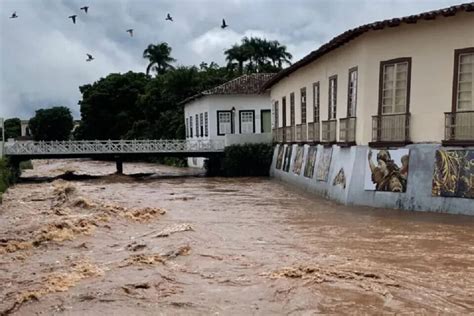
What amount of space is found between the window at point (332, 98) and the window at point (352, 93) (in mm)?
1767

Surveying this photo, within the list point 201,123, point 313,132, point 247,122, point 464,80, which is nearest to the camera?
point 464,80

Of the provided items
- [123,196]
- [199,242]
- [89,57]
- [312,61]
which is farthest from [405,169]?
[89,57]

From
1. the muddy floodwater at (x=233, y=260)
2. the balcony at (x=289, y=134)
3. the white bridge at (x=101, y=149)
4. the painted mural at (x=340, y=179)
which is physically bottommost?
the muddy floodwater at (x=233, y=260)

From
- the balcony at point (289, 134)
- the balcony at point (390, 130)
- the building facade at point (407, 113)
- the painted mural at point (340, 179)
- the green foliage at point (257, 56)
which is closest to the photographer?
the building facade at point (407, 113)

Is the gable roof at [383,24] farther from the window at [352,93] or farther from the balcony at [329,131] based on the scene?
the balcony at [329,131]

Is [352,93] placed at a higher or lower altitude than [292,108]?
higher

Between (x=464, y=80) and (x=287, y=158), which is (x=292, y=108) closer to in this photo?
(x=287, y=158)

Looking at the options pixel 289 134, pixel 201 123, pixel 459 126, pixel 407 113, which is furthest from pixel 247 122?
pixel 459 126

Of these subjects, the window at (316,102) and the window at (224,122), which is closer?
the window at (316,102)

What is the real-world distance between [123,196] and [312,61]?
10031mm

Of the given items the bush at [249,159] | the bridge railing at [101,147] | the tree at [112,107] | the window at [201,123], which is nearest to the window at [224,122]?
the window at [201,123]

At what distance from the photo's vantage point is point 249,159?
31828mm

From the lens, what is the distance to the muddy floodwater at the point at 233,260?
7496mm

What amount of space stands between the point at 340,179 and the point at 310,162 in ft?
14.6
